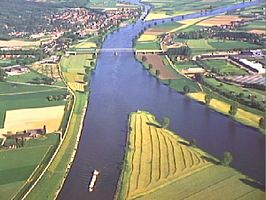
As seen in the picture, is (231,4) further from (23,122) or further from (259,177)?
(259,177)

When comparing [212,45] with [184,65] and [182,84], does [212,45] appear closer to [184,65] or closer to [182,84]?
[184,65]

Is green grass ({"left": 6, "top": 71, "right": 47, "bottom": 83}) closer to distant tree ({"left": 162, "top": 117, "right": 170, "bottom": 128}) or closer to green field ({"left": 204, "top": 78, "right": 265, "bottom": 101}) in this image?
green field ({"left": 204, "top": 78, "right": 265, "bottom": 101})

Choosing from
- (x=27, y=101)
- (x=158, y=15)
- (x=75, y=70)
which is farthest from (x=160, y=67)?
(x=158, y=15)

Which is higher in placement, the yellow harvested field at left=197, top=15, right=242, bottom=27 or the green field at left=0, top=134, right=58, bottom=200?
the yellow harvested field at left=197, top=15, right=242, bottom=27

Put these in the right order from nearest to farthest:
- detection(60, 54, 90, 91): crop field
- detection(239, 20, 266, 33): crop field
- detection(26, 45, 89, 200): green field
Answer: detection(26, 45, 89, 200): green field < detection(60, 54, 90, 91): crop field < detection(239, 20, 266, 33): crop field

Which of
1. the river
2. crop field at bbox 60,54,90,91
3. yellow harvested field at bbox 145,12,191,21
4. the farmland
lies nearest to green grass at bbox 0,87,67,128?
the farmland

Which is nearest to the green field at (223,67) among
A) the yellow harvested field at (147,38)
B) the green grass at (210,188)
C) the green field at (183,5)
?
the yellow harvested field at (147,38)

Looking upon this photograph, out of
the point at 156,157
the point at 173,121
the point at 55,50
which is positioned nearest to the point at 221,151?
the point at 156,157
